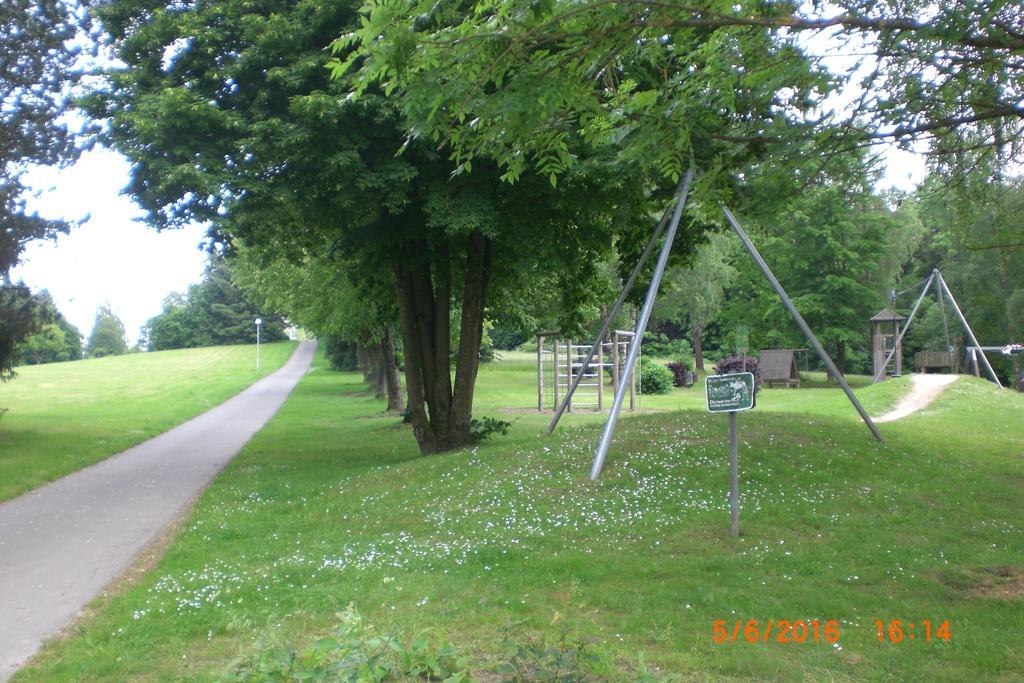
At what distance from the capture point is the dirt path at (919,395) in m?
21.0

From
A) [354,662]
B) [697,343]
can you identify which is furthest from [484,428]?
[697,343]

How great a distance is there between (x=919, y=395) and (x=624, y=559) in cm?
2028

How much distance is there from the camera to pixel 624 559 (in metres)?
7.45

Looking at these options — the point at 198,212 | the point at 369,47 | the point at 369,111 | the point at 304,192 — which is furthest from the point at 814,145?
the point at 198,212

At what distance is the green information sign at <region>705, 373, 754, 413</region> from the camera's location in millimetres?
7469

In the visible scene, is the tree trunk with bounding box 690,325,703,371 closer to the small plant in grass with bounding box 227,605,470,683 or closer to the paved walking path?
the paved walking path

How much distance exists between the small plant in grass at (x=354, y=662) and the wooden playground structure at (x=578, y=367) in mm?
17520

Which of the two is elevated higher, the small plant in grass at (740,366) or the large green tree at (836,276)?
the large green tree at (836,276)

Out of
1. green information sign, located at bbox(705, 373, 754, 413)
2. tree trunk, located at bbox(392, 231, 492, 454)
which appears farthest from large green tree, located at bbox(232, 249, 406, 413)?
green information sign, located at bbox(705, 373, 754, 413)

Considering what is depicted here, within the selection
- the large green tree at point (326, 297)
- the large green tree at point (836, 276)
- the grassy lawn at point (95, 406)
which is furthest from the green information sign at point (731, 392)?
the large green tree at point (836, 276)

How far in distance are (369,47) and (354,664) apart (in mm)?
3747

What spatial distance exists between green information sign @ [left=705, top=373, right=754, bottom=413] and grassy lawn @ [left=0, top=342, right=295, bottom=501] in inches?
406

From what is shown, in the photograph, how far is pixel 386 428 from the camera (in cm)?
2367

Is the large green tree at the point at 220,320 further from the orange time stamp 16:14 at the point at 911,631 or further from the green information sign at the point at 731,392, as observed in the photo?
the orange time stamp 16:14 at the point at 911,631
